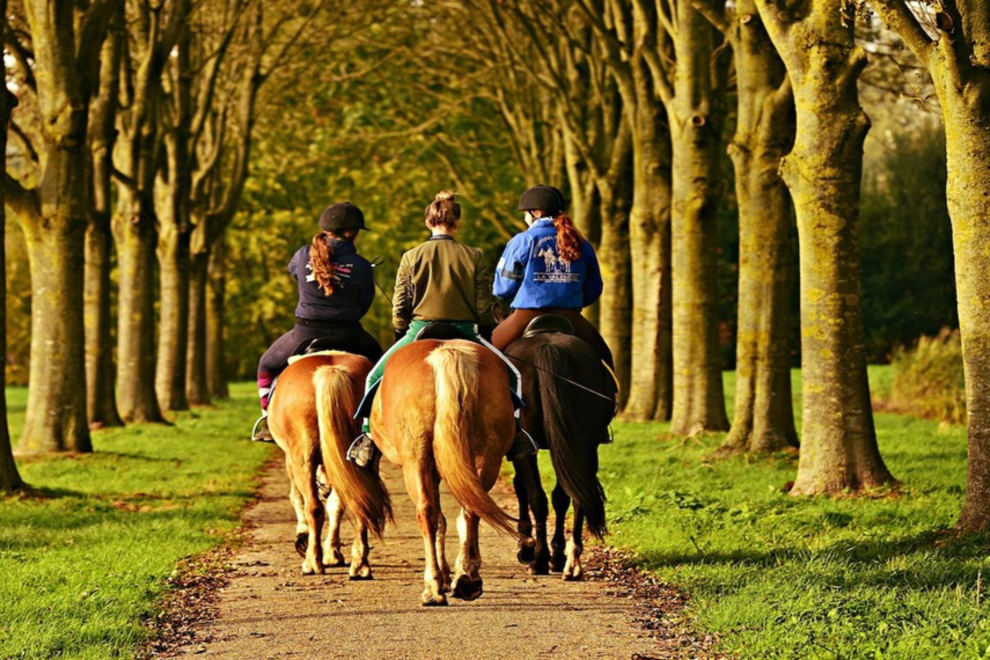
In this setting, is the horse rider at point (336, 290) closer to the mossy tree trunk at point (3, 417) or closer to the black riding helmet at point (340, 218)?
the black riding helmet at point (340, 218)

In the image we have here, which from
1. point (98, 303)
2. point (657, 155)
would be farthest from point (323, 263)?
point (657, 155)

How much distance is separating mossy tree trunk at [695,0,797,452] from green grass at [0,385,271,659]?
5.77m

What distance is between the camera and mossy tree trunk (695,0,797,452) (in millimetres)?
15898

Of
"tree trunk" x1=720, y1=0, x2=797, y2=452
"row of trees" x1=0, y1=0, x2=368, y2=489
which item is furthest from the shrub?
"row of trees" x1=0, y1=0, x2=368, y2=489

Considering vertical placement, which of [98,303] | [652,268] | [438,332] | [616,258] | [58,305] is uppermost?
[616,258]

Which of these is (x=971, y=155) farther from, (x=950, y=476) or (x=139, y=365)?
(x=139, y=365)

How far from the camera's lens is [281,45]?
33.2 metres

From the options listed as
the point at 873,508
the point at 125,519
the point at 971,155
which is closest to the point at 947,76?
the point at 971,155

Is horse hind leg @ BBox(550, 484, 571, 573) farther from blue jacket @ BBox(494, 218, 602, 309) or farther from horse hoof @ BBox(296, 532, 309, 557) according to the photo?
horse hoof @ BBox(296, 532, 309, 557)

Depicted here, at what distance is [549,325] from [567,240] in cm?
61

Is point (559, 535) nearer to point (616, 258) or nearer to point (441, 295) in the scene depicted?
point (441, 295)

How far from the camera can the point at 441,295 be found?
9.48m

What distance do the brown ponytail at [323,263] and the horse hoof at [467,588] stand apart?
2.78 metres

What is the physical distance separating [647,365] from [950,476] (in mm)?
9754
